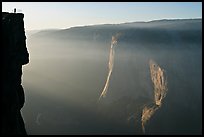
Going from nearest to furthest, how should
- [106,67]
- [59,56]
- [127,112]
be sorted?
[127,112] < [106,67] < [59,56]

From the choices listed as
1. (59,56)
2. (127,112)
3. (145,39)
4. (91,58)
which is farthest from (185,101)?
(59,56)

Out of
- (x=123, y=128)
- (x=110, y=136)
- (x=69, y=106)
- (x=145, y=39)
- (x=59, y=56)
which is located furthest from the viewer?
(x=59, y=56)

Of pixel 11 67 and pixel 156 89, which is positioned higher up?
pixel 11 67

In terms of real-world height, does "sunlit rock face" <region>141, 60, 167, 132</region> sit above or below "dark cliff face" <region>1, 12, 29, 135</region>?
below

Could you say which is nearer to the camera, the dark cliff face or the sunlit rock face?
the dark cliff face

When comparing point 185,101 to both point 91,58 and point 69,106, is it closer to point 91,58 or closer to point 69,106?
point 69,106

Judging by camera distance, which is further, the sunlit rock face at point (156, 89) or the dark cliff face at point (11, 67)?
the sunlit rock face at point (156, 89)

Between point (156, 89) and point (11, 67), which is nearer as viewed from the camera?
point (11, 67)

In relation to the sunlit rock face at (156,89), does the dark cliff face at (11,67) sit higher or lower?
higher
